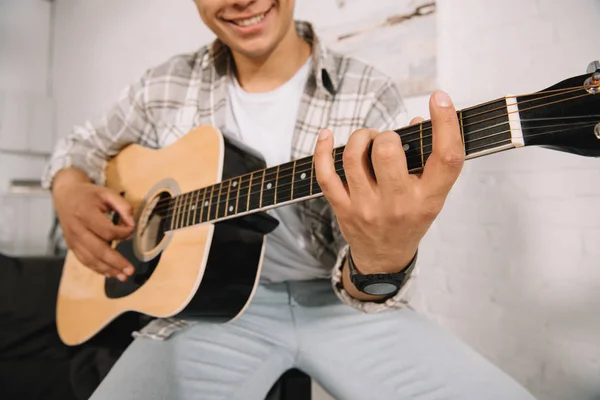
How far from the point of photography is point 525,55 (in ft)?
3.11

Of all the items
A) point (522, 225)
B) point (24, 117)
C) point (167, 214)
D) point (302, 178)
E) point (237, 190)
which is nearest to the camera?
point (302, 178)

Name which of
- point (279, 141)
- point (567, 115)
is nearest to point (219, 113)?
point (279, 141)

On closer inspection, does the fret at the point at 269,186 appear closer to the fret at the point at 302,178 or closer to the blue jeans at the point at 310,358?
the fret at the point at 302,178

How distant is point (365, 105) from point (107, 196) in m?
0.64

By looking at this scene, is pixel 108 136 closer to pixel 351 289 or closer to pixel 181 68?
pixel 181 68

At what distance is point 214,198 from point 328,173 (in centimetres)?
29

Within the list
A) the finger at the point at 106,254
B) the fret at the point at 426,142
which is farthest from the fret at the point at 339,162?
the finger at the point at 106,254

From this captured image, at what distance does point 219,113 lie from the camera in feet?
3.16

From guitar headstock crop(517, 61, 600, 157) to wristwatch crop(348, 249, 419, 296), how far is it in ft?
0.82

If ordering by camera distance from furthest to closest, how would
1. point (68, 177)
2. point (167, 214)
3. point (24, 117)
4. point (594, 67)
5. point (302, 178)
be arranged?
→ point (24, 117) → point (68, 177) → point (167, 214) → point (302, 178) → point (594, 67)

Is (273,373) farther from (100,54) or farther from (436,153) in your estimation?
(100,54)

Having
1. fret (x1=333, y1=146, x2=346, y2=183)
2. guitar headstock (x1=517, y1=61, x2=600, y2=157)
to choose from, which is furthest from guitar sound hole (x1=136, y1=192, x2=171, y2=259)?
guitar headstock (x1=517, y1=61, x2=600, y2=157)

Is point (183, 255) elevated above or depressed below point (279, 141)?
below

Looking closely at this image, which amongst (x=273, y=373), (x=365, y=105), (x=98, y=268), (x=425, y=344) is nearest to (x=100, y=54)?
(x=98, y=268)
